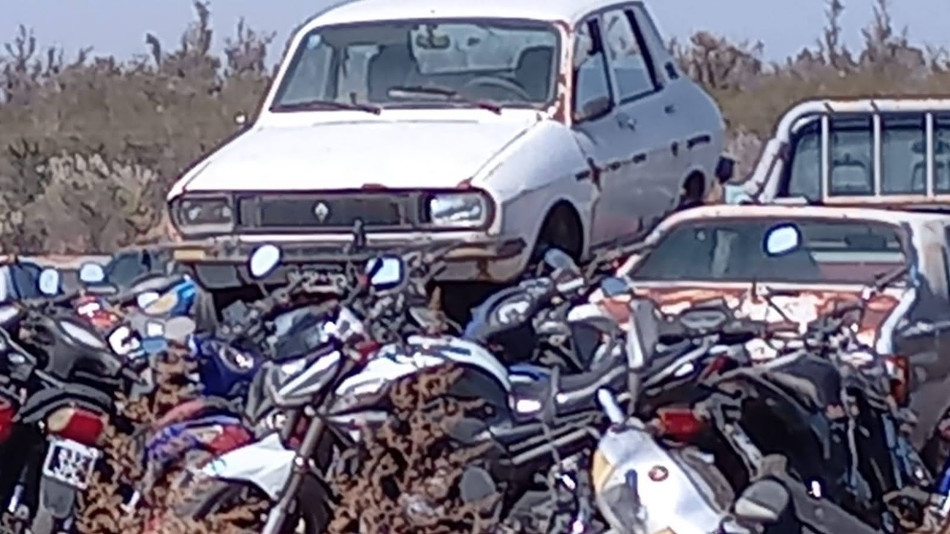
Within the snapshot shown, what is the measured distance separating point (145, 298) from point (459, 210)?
A: 2057mm

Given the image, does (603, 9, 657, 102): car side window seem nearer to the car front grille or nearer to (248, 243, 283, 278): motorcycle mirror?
the car front grille

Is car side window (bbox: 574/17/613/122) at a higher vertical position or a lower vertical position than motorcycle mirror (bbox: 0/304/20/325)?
higher

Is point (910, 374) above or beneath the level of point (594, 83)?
beneath

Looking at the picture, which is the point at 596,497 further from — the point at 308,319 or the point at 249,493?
the point at 308,319

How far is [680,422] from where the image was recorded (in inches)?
261

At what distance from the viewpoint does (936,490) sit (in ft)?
23.1

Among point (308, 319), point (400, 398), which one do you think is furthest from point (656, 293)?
point (400, 398)

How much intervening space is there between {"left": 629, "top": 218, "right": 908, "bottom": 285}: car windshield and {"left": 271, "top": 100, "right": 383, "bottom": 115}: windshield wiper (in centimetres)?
244

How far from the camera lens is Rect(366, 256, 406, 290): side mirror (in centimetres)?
789

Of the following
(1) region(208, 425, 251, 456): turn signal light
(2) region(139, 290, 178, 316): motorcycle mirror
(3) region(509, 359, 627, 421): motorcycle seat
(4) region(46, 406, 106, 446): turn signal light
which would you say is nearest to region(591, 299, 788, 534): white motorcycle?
(3) region(509, 359, 627, 421): motorcycle seat

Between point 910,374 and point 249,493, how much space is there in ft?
9.38

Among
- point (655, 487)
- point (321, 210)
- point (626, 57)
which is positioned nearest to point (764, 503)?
point (655, 487)

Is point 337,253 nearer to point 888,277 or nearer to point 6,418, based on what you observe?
point 888,277

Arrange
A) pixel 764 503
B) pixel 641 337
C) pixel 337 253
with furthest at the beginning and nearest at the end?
pixel 337 253, pixel 641 337, pixel 764 503
